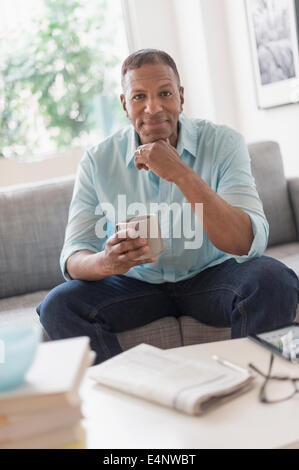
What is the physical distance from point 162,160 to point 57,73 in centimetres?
238

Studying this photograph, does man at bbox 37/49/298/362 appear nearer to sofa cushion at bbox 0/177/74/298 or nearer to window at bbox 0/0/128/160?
sofa cushion at bbox 0/177/74/298

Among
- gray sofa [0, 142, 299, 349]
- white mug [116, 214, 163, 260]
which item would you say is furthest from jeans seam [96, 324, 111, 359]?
gray sofa [0, 142, 299, 349]

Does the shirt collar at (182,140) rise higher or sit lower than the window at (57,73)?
lower

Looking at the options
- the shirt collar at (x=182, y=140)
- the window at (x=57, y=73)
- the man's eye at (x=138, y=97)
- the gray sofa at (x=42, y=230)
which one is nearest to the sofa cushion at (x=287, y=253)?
the gray sofa at (x=42, y=230)

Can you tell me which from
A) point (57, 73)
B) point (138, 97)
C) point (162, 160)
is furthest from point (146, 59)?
point (57, 73)

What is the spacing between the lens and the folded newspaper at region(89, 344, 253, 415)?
86 cm

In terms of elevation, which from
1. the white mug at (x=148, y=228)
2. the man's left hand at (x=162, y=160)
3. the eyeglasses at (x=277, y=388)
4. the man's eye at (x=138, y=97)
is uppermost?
the man's eye at (x=138, y=97)

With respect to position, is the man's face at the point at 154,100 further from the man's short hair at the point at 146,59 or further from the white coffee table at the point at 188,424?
the white coffee table at the point at 188,424

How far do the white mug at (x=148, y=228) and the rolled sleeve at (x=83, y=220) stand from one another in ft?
0.97

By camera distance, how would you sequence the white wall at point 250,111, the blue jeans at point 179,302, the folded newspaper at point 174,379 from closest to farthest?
the folded newspaper at point 174,379
the blue jeans at point 179,302
the white wall at point 250,111

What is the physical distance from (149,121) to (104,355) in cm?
72

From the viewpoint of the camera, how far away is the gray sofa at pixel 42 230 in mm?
2061

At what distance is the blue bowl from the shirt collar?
3.60 feet

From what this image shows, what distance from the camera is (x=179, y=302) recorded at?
164cm
